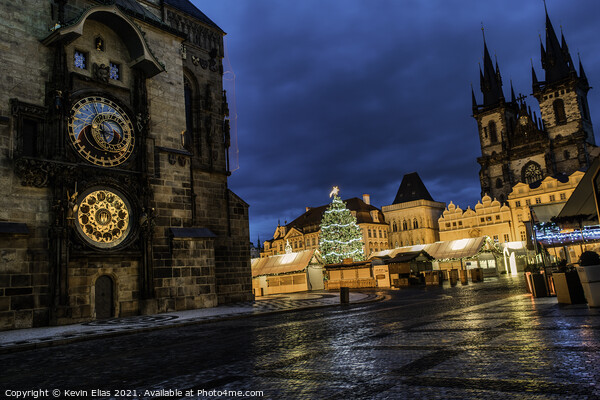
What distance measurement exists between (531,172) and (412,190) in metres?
21.2

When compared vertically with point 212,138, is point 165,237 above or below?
below

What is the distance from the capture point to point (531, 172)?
79.4 meters

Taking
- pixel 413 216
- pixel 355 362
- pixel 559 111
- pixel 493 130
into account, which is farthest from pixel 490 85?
pixel 355 362

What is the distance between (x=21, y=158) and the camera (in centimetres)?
1587

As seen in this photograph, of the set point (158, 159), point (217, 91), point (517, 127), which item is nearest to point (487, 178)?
point (517, 127)

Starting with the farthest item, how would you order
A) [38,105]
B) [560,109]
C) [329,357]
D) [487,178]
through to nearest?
[487,178]
[560,109]
[38,105]
[329,357]

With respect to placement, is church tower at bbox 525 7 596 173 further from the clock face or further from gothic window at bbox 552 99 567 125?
the clock face

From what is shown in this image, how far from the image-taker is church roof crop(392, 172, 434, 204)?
88938 mm

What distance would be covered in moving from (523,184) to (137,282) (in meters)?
68.0

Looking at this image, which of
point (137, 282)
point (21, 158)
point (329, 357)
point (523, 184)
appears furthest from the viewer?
point (523, 184)

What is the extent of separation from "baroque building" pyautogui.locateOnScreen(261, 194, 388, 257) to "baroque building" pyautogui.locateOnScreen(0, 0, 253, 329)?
201ft

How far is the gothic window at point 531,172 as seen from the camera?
78125mm

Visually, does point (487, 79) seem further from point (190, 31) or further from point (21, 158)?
point (21, 158)

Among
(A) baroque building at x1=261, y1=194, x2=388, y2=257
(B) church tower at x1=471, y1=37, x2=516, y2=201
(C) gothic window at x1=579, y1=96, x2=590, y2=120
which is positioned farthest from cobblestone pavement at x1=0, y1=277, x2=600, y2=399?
(C) gothic window at x1=579, y1=96, x2=590, y2=120
